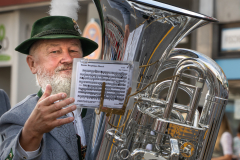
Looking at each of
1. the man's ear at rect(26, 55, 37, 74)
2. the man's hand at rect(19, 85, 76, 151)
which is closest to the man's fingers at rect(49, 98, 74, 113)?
the man's hand at rect(19, 85, 76, 151)

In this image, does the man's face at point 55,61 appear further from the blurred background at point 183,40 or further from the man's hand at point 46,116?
the blurred background at point 183,40

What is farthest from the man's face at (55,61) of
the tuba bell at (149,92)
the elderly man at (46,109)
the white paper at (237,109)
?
the white paper at (237,109)

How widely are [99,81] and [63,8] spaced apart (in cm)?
99

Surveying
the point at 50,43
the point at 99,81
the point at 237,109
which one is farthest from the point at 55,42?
the point at 237,109

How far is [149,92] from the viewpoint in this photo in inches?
68.5

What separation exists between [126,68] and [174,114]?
477 millimetres

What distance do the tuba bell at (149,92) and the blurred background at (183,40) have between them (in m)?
2.81

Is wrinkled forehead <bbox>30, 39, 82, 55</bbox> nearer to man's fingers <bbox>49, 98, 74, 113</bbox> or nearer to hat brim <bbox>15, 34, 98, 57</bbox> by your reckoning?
hat brim <bbox>15, 34, 98, 57</bbox>

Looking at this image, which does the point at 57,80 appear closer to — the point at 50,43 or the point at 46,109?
the point at 50,43

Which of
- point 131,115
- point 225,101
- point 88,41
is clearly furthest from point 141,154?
point 88,41

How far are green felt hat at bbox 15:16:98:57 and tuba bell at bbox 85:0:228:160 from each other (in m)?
0.47

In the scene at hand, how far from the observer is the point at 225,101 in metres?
1.75

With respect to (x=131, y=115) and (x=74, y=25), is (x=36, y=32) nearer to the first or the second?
(x=74, y=25)

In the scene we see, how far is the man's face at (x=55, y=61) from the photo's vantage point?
1919 mm
